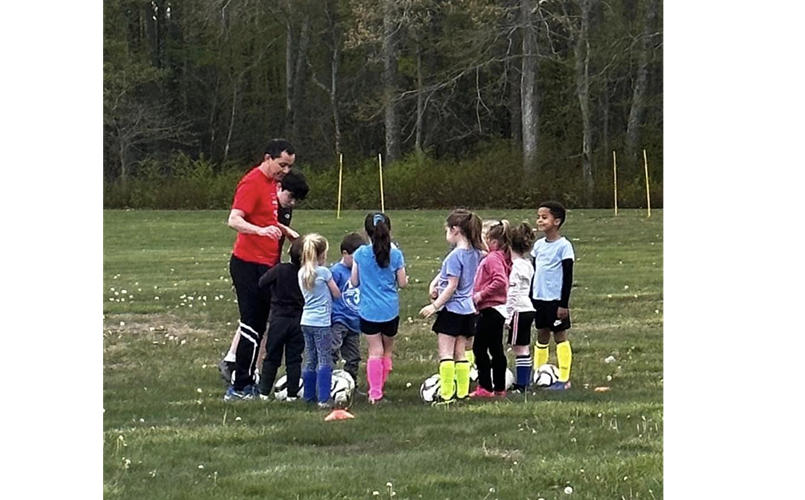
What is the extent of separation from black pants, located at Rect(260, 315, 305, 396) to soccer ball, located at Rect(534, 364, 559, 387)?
6.30 feet

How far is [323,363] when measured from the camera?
343 inches

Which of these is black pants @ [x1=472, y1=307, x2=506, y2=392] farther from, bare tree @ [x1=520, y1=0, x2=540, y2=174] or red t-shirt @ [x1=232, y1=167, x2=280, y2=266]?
bare tree @ [x1=520, y1=0, x2=540, y2=174]

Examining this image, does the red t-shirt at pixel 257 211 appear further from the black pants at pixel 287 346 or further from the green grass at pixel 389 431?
the green grass at pixel 389 431

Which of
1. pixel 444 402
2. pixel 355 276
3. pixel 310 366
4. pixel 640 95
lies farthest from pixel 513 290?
pixel 640 95

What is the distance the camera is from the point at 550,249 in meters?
9.43

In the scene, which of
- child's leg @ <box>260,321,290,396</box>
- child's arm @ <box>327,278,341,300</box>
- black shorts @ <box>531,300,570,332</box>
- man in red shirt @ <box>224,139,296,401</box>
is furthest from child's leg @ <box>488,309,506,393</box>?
man in red shirt @ <box>224,139,296,401</box>

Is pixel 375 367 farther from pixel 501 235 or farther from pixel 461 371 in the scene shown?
pixel 501 235

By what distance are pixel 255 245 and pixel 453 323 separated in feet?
5.30

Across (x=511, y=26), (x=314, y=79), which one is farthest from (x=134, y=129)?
(x=511, y=26)

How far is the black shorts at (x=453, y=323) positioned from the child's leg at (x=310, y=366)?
3.01 feet

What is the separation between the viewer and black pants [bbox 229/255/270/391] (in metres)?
8.96

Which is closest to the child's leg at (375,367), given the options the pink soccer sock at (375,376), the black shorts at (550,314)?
the pink soccer sock at (375,376)
